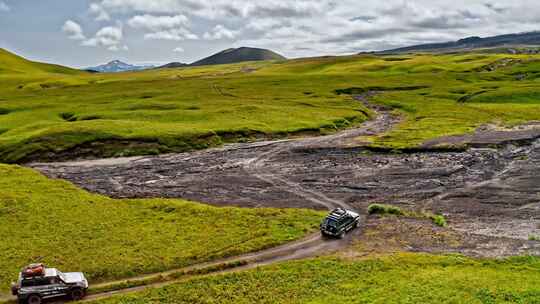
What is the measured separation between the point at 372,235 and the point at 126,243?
2285 centimetres

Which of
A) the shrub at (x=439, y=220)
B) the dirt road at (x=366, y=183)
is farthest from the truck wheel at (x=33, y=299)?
the shrub at (x=439, y=220)

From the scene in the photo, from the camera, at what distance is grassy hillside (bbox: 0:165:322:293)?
38125mm

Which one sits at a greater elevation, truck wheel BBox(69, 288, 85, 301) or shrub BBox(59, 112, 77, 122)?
shrub BBox(59, 112, 77, 122)

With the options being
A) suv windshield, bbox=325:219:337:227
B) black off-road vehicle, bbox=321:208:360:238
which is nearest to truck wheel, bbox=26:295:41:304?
black off-road vehicle, bbox=321:208:360:238

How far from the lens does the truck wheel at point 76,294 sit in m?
32.4

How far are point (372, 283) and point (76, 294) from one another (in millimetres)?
21119

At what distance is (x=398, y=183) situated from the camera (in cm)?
6222

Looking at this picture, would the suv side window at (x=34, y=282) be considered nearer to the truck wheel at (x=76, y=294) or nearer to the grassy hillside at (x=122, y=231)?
the truck wheel at (x=76, y=294)

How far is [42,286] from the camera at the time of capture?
3181cm

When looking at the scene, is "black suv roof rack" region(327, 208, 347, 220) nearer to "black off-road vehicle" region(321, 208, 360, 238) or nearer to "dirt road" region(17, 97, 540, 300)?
"black off-road vehicle" region(321, 208, 360, 238)

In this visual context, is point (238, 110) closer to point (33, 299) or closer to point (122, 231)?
point (122, 231)

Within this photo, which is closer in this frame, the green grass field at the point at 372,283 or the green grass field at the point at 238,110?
the green grass field at the point at 372,283

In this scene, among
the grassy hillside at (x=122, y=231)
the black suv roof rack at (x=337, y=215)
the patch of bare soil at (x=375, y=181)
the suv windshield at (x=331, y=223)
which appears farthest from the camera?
the patch of bare soil at (x=375, y=181)

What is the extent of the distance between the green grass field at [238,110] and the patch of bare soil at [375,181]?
7.64m
